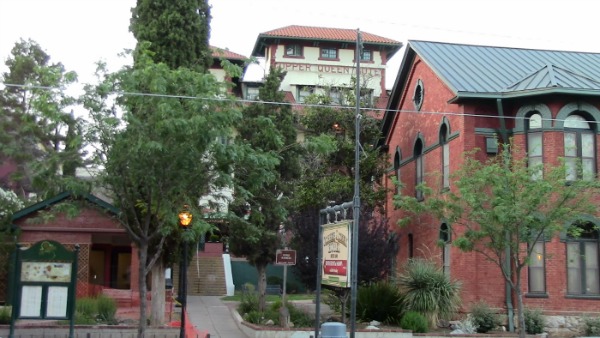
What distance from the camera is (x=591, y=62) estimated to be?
95.7 feet

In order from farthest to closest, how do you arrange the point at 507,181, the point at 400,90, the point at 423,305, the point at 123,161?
the point at 400,90, the point at 423,305, the point at 507,181, the point at 123,161

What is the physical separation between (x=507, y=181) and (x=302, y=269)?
318 inches

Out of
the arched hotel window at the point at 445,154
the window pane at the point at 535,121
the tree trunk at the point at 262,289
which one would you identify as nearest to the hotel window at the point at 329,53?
the arched hotel window at the point at 445,154

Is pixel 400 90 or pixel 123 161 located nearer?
pixel 123 161

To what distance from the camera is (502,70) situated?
1086 inches

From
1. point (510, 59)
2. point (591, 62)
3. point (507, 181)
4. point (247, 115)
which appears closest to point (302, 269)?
point (247, 115)

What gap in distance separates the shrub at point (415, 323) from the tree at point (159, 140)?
8.61 m

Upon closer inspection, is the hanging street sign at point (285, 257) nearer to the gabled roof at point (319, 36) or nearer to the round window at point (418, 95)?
the round window at point (418, 95)

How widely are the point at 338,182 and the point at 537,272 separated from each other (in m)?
11.7

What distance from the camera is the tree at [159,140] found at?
14.9 metres

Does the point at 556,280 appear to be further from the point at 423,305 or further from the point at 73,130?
the point at 73,130

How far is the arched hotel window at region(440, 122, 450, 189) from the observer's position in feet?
87.4

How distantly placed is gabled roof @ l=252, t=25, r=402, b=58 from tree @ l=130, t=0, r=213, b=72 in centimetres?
3807

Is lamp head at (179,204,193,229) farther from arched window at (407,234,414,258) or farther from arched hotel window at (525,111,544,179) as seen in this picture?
arched window at (407,234,414,258)
